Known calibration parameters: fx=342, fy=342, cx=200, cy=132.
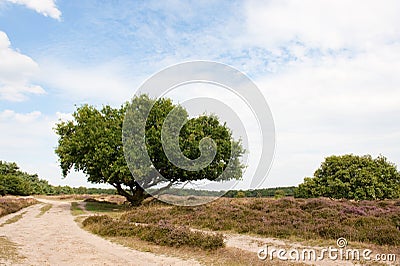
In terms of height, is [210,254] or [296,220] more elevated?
[296,220]

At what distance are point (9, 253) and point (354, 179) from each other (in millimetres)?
47637

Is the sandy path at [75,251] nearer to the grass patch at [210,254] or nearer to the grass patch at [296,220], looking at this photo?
the grass patch at [210,254]

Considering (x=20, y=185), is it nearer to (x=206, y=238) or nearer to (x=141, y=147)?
(x=141, y=147)

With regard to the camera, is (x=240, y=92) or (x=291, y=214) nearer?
Result: (x=240, y=92)

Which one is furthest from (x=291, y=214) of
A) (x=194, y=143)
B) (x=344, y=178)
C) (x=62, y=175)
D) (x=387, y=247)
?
(x=344, y=178)

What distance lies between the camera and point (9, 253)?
1145 cm

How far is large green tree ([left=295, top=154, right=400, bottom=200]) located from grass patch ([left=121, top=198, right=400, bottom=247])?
83.6 feet

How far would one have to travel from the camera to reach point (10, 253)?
11469 millimetres

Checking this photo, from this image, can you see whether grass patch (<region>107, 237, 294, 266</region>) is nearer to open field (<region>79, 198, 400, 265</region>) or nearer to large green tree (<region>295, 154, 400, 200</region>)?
open field (<region>79, 198, 400, 265</region>)

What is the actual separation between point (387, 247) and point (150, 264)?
902 cm

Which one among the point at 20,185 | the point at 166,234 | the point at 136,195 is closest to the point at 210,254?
the point at 166,234

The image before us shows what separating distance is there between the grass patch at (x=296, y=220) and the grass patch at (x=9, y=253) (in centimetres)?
947

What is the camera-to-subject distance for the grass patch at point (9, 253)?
10352 mm

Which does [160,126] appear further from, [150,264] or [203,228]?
[150,264]
